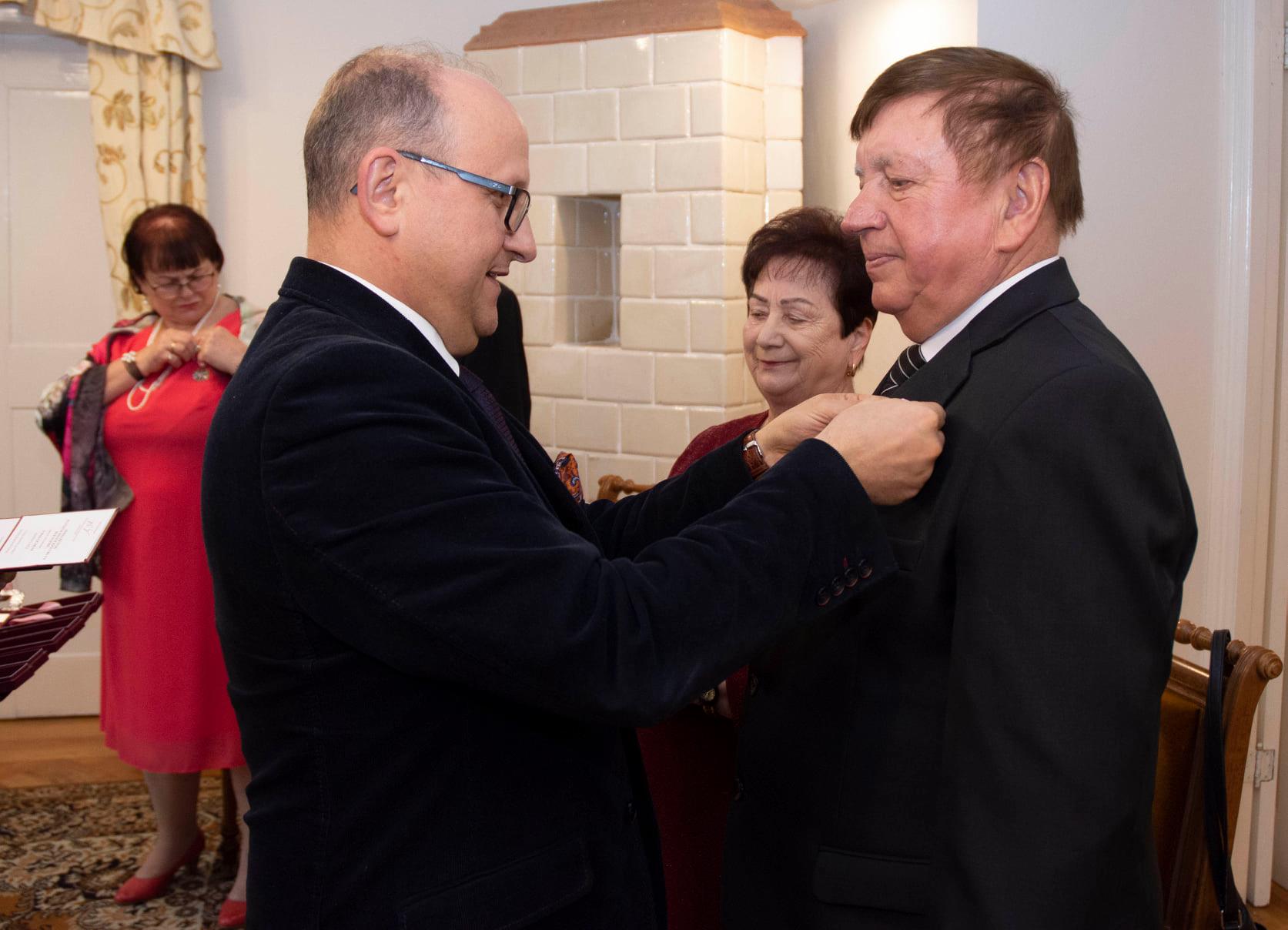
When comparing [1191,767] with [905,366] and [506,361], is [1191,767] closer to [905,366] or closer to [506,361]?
[905,366]

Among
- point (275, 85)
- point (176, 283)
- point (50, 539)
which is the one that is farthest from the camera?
point (275, 85)

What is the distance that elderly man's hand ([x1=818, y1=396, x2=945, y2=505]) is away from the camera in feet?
3.54

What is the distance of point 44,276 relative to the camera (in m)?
4.15

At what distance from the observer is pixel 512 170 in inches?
45.9

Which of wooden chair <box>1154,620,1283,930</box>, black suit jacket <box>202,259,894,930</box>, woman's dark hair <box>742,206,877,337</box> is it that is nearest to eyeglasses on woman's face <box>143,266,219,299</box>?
woman's dark hair <box>742,206,877,337</box>

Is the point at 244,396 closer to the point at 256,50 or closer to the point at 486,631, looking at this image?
the point at 486,631

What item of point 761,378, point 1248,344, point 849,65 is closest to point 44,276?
point 849,65

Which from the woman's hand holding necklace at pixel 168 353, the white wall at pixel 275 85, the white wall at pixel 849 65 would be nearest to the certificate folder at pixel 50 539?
the woman's hand holding necklace at pixel 168 353

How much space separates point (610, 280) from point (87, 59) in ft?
6.31

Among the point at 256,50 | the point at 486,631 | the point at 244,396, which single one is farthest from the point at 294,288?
the point at 256,50

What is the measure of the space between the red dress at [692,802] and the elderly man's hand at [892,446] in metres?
0.94

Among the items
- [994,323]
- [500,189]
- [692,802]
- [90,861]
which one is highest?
[500,189]

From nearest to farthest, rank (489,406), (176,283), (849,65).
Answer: (489,406), (176,283), (849,65)

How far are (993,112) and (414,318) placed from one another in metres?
0.61
